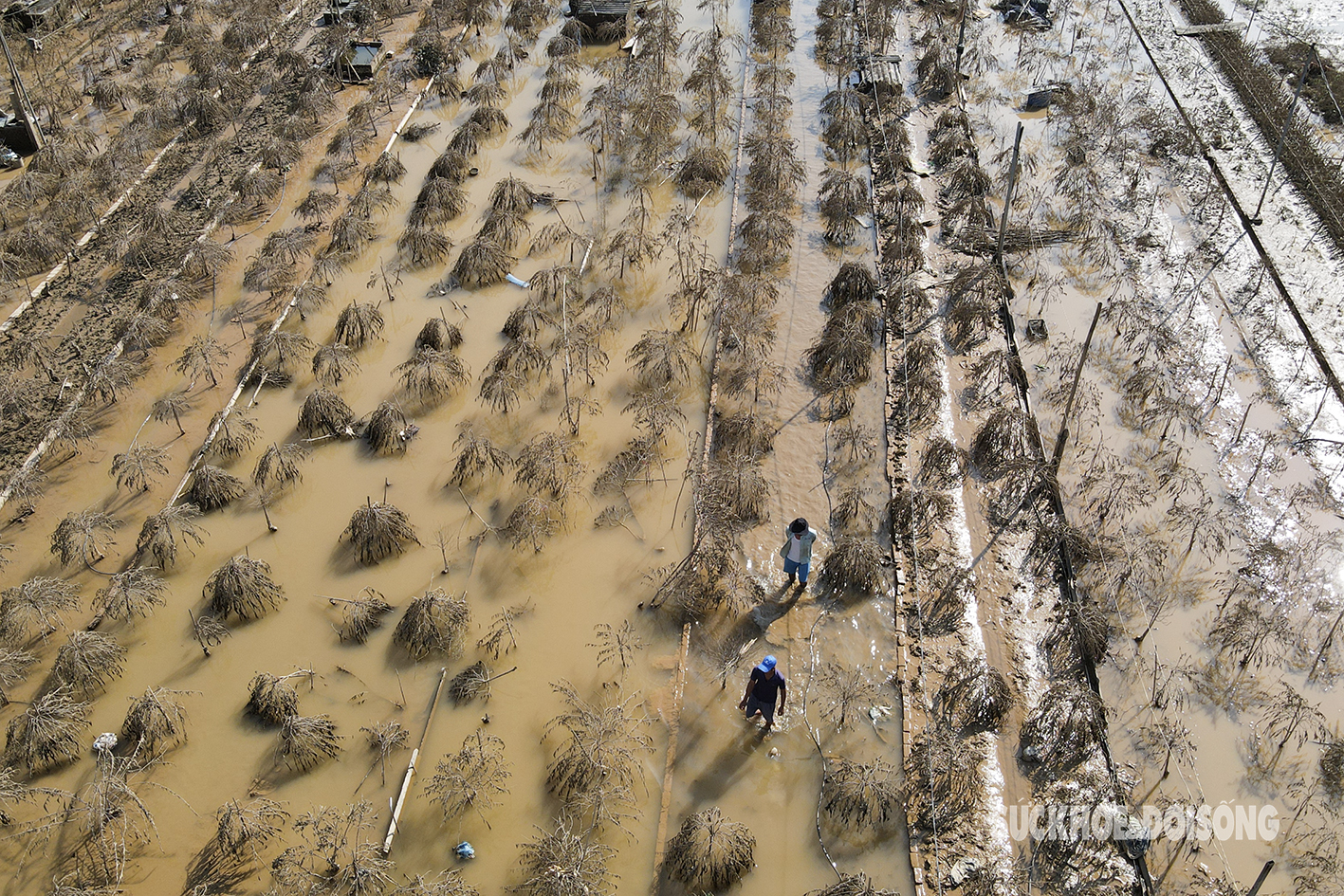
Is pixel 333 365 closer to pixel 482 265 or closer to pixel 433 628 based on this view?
pixel 482 265

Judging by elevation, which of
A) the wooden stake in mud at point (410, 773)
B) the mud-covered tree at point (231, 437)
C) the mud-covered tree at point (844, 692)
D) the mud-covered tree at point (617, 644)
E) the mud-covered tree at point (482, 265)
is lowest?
the mud-covered tree at point (844, 692)

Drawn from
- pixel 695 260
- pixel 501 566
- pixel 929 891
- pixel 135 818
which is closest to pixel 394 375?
pixel 501 566

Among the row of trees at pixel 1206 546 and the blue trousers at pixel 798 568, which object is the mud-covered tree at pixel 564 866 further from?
the row of trees at pixel 1206 546

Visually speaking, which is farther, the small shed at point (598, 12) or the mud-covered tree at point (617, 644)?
the small shed at point (598, 12)

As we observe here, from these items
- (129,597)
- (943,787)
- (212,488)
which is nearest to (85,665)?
(129,597)

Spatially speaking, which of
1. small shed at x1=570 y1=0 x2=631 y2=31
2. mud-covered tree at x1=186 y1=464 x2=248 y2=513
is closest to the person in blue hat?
mud-covered tree at x1=186 y1=464 x2=248 y2=513

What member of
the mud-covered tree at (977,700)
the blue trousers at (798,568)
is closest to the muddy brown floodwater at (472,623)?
the blue trousers at (798,568)

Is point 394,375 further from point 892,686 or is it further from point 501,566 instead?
point 892,686

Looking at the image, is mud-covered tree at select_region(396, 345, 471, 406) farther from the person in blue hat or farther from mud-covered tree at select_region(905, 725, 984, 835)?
mud-covered tree at select_region(905, 725, 984, 835)
